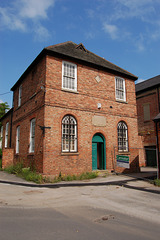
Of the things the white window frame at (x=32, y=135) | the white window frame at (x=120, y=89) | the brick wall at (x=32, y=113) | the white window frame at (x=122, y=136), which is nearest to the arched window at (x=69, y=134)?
the brick wall at (x=32, y=113)

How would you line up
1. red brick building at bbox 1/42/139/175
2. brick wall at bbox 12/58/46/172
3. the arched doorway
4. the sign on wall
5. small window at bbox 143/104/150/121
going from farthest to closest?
small window at bbox 143/104/150/121 → the arched doorway → brick wall at bbox 12/58/46/172 → red brick building at bbox 1/42/139/175 → the sign on wall

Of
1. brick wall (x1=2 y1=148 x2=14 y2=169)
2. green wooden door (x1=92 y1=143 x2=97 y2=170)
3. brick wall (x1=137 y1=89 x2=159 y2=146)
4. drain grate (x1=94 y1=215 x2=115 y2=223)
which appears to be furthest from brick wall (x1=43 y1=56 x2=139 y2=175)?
brick wall (x1=137 y1=89 x2=159 y2=146)

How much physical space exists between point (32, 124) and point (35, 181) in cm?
450

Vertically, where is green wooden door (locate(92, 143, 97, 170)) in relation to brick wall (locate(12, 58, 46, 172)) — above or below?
below

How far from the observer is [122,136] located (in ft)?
47.8

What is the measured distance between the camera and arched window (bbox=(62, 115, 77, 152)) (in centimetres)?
1180

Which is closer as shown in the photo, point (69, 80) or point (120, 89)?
point (69, 80)

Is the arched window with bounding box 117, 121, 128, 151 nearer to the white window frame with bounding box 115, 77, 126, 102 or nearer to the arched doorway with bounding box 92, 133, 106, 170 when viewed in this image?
the arched doorway with bounding box 92, 133, 106, 170

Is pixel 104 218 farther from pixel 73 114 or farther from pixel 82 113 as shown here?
pixel 82 113

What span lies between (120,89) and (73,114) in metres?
5.07

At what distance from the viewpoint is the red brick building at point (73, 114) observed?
37.4ft

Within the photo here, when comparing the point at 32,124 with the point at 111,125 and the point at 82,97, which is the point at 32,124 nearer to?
the point at 82,97

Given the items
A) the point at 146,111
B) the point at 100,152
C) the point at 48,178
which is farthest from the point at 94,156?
the point at 146,111

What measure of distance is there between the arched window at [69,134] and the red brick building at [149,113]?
38.8ft
